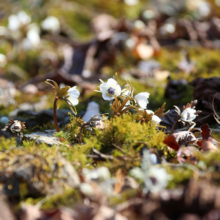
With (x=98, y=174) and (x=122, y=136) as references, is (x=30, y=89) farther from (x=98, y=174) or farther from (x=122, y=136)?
(x=98, y=174)

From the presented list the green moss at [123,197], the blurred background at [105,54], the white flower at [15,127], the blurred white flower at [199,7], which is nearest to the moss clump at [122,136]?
the green moss at [123,197]

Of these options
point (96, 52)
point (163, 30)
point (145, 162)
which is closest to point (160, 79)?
point (96, 52)

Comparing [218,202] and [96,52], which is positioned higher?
[218,202]

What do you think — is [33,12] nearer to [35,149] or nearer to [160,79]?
[160,79]

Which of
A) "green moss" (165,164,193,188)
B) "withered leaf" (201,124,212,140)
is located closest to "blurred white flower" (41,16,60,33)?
"withered leaf" (201,124,212,140)

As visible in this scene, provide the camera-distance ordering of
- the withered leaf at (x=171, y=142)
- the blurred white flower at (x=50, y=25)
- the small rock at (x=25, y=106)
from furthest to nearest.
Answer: the blurred white flower at (x=50, y=25) < the small rock at (x=25, y=106) < the withered leaf at (x=171, y=142)

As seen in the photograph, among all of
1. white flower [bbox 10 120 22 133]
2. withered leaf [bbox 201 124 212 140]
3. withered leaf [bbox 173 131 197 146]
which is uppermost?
withered leaf [bbox 201 124 212 140]

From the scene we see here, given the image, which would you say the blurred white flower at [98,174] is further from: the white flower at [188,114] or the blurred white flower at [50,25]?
the blurred white flower at [50,25]

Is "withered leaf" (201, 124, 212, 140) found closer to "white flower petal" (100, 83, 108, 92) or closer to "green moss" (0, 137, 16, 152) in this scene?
"white flower petal" (100, 83, 108, 92)
